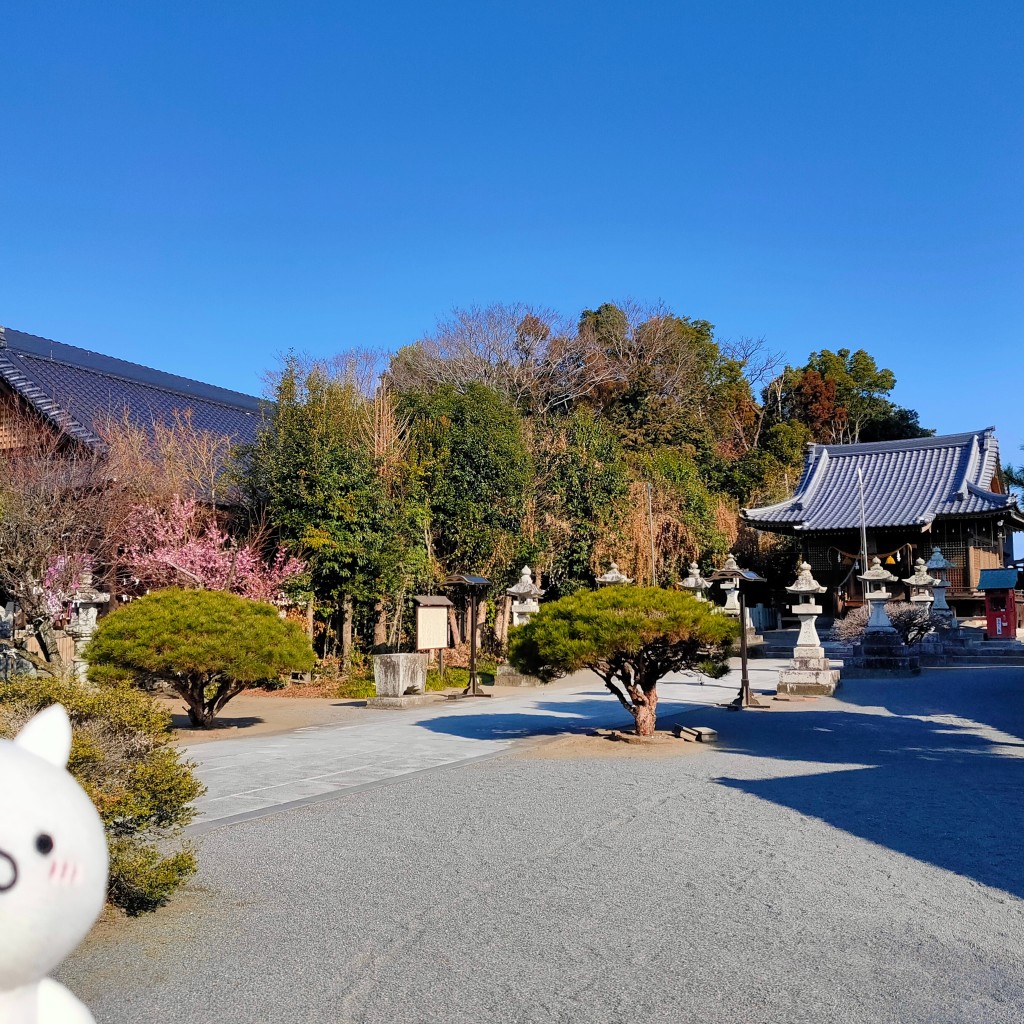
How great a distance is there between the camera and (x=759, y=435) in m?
43.7

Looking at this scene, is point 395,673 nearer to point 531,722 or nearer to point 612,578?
point 531,722

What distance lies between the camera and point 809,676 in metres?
17.2

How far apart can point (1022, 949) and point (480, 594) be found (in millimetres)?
17129

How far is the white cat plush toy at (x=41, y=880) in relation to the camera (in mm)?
2100

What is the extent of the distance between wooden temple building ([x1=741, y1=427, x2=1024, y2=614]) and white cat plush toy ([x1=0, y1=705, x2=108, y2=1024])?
102ft

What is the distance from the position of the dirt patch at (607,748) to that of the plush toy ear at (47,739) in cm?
802

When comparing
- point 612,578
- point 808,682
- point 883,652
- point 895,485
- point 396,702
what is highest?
point 895,485

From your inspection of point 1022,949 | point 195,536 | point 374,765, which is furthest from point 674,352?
point 1022,949

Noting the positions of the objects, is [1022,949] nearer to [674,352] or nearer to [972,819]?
[972,819]

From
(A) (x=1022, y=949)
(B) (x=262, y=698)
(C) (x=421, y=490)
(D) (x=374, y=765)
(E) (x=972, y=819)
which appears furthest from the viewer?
(C) (x=421, y=490)

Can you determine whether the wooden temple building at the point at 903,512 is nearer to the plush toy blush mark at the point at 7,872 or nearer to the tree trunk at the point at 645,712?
the tree trunk at the point at 645,712

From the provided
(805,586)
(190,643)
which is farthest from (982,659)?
(190,643)

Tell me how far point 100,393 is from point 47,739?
22611mm

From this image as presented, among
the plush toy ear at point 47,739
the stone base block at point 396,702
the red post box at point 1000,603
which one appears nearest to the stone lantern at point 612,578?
the stone base block at point 396,702
